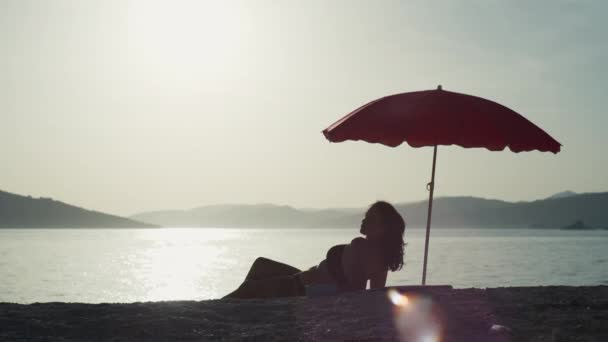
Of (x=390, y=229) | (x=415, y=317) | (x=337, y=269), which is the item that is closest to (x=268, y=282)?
(x=337, y=269)

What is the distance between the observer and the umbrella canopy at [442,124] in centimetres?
783

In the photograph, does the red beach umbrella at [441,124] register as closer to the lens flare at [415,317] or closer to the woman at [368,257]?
the woman at [368,257]

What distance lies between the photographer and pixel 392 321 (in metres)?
5.70

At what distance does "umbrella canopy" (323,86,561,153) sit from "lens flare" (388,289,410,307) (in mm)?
2044

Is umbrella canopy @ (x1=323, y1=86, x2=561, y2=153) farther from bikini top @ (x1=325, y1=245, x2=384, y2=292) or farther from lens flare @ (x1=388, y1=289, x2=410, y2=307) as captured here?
lens flare @ (x1=388, y1=289, x2=410, y2=307)

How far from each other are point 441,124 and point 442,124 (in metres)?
0.01

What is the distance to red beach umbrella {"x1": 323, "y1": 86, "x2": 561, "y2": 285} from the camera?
7828 mm

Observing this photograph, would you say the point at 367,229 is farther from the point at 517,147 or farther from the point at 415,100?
the point at 517,147

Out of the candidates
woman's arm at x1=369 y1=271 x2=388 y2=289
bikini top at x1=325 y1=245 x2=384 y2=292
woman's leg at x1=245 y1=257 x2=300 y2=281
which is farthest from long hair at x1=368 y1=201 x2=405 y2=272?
woman's leg at x1=245 y1=257 x2=300 y2=281

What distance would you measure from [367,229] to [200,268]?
178 ft

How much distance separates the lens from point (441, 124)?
7914mm

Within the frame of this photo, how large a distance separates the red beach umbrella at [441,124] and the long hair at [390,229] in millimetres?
943

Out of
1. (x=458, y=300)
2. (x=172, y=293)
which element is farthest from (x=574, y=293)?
(x=172, y=293)

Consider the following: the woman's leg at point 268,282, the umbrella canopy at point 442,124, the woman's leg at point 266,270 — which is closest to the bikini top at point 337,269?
the woman's leg at point 268,282
